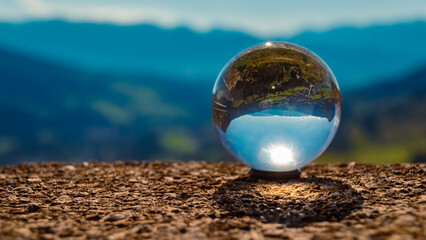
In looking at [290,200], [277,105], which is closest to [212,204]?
[290,200]

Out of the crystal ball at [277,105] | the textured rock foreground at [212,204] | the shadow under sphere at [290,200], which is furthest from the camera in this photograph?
the crystal ball at [277,105]

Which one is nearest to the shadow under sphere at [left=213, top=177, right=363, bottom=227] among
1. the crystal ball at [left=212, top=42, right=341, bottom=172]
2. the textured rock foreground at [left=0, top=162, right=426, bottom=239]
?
the textured rock foreground at [left=0, top=162, right=426, bottom=239]

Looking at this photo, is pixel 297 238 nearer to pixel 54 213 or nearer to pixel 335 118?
pixel 335 118

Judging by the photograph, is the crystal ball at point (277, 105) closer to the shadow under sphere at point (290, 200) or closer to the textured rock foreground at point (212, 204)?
the shadow under sphere at point (290, 200)

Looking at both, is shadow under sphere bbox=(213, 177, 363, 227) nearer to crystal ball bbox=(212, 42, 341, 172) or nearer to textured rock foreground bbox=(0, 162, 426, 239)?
textured rock foreground bbox=(0, 162, 426, 239)

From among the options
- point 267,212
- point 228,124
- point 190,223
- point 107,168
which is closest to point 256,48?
point 228,124

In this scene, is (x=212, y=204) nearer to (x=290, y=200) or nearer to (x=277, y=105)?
(x=290, y=200)

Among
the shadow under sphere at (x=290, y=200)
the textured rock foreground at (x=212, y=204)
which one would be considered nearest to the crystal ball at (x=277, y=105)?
the shadow under sphere at (x=290, y=200)
